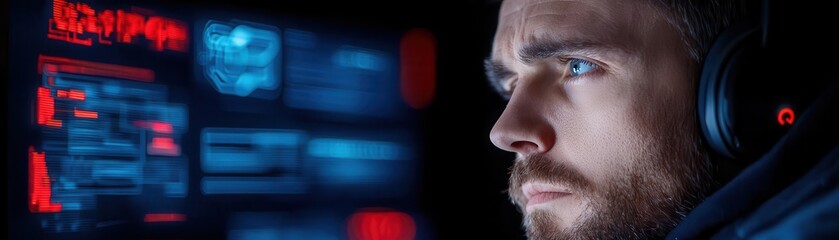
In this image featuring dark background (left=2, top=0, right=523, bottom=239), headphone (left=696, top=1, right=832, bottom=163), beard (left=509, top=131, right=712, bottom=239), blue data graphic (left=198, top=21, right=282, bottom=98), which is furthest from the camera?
dark background (left=2, top=0, right=523, bottom=239)

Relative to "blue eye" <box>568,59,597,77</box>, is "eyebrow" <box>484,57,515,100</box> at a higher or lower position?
higher

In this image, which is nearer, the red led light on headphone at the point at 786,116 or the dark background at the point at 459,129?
the red led light on headphone at the point at 786,116

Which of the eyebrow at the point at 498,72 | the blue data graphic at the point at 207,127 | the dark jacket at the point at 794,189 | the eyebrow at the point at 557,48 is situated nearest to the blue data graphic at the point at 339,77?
the blue data graphic at the point at 207,127

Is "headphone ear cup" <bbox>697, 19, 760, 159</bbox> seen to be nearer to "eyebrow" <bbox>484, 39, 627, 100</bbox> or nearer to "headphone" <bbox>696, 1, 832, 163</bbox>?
"headphone" <bbox>696, 1, 832, 163</bbox>

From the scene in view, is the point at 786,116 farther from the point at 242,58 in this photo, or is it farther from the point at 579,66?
the point at 242,58

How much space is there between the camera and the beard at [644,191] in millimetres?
778

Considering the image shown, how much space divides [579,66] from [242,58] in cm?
→ 65

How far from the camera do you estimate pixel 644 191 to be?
2.62 ft

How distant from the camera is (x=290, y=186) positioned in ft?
4.48

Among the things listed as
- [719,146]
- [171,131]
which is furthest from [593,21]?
[171,131]

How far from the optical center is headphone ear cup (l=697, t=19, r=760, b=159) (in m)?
0.66

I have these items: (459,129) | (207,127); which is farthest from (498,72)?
(459,129)

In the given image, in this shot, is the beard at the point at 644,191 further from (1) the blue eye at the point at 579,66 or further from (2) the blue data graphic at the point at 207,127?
(2) the blue data graphic at the point at 207,127

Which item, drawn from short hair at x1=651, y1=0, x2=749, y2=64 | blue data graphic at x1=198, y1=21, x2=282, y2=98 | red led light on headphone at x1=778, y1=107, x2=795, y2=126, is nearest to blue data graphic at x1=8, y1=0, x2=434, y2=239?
blue data graphic at x1=198, y1=21, x2=282, y2=98
